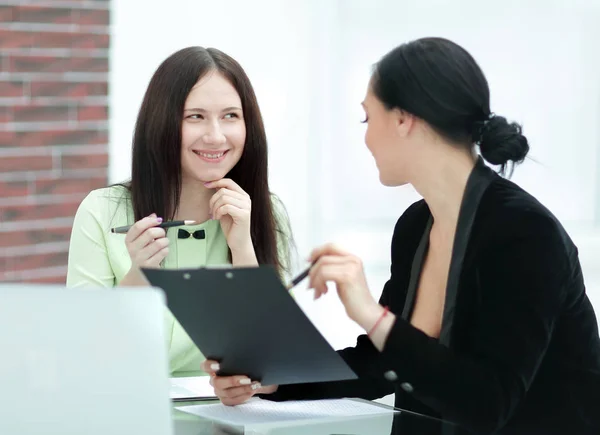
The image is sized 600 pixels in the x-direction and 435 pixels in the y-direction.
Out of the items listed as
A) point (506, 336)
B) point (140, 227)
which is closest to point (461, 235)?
point (506, 336)

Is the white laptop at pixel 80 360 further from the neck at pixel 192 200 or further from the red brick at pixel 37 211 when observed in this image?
the red brick at pixel 37 211

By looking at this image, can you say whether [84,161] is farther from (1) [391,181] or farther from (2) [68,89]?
(1) [391,181]

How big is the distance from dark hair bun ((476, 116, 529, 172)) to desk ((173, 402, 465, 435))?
1.58 ft

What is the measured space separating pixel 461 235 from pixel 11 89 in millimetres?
2145

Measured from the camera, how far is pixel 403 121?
72.0 inches

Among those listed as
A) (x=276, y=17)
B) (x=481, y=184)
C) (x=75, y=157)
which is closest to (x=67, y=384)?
(x=481, y=184)

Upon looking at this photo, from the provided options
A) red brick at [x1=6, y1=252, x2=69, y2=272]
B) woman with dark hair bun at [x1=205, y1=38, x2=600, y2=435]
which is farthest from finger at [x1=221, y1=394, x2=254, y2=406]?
red brick at [x1=6, y1=252, x2=69, y2=272]

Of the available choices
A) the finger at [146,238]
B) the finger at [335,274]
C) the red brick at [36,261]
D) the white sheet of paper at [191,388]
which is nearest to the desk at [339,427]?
the white sheet of paper at [191,388]

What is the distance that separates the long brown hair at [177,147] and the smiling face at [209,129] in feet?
0.06

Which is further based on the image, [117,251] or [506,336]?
[117,251]

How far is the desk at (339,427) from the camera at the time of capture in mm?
1747

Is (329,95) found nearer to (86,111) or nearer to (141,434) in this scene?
(86,111)

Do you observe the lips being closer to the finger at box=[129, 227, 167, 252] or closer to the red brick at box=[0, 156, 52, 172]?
the finger at box=[129, 227, 167, 252]

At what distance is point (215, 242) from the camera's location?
257cm
